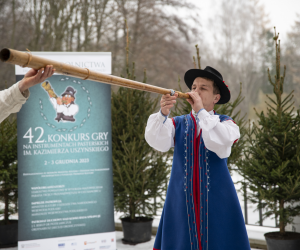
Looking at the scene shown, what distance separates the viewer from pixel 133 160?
407 centimetres

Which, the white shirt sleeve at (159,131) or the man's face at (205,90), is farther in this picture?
the man's face at (205,90)

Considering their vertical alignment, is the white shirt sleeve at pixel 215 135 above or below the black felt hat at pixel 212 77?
below

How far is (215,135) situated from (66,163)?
7.20 ft

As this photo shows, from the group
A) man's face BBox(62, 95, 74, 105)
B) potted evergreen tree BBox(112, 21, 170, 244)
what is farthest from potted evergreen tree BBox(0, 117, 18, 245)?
potted evergreen tree BBox(112, 21, 170, 244)

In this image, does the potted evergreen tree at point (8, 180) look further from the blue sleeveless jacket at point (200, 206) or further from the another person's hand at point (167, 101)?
the another person's hand at point (167, 101)

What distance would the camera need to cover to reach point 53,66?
1319mm

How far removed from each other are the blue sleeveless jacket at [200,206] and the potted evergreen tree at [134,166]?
194cm

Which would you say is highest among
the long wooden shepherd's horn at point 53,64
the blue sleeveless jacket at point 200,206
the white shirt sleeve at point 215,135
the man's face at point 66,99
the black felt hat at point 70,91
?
the black felt hat at point 70,91

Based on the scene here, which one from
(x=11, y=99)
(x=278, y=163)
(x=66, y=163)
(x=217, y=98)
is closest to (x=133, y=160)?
(x=66, y=163)

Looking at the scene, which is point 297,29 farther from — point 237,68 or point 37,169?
point 37,169

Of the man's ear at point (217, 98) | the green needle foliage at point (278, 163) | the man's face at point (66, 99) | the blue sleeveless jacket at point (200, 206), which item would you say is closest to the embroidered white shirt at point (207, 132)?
the blue sleeveless jacket at point (200, 206)

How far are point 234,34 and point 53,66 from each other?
1153cm

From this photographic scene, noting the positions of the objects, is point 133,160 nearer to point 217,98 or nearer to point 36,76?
point 217,98

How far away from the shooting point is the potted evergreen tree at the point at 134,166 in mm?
4098
